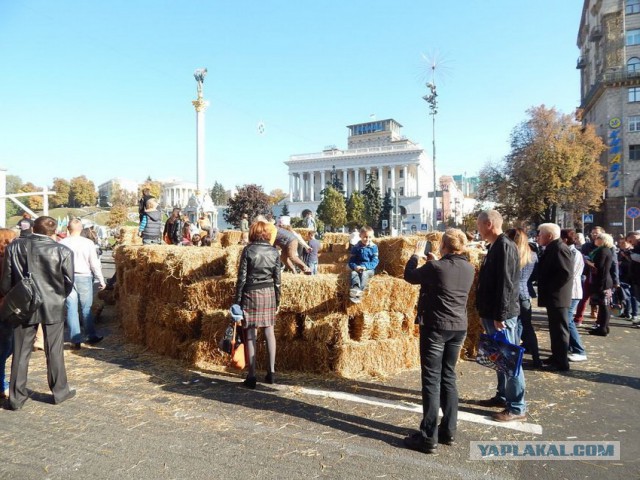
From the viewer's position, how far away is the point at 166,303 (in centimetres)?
714

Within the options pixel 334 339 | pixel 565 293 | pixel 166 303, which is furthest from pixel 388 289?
pixel 166 303

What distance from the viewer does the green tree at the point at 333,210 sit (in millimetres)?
76750

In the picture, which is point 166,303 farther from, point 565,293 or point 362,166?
point 362,166

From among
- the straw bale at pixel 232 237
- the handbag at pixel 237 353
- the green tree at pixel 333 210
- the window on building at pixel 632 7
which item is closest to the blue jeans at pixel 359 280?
the handbag at pixel 237 353

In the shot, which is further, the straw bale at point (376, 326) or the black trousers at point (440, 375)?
the straw bale at point (376, 326)

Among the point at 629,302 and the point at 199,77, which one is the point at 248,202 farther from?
the point at 629,302

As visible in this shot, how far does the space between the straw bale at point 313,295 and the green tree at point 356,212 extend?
72.2 metres

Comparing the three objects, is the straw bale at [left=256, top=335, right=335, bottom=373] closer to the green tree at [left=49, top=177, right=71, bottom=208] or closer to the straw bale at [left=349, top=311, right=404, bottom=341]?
the straw bale at [left=349, top=311, right=404, bottom=341]

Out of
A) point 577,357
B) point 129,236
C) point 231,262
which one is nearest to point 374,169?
point 129,236

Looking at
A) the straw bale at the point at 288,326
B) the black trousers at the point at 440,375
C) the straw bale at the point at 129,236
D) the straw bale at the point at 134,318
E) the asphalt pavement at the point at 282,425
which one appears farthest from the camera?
the straw bale at the point at 129,236

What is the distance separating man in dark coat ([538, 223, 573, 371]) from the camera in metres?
6.30

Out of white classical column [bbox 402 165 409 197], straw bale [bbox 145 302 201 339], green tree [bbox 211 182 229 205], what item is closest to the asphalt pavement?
straw bale [bbox 145 302 201 339]

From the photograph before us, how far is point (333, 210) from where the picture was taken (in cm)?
7675

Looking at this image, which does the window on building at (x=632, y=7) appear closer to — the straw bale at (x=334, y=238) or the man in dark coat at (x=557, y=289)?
the straw bale at (x=334, y=238)
